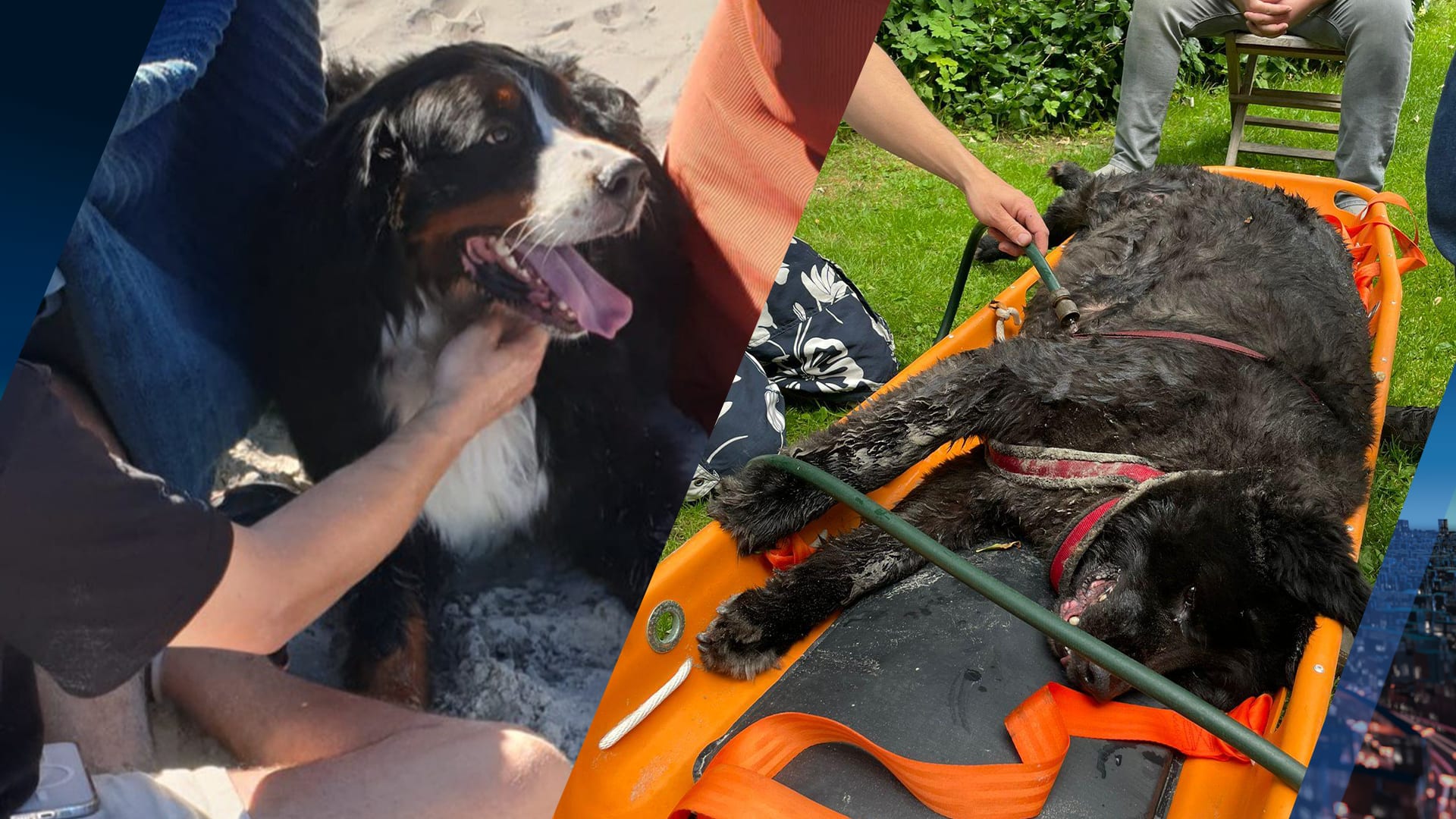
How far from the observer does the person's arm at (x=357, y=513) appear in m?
0.81

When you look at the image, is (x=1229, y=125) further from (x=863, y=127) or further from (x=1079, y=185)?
(x=863, y=127)

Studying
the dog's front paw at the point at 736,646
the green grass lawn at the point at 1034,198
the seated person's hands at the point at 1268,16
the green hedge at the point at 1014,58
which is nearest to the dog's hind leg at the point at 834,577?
the dog's front paw at the point at 736,646

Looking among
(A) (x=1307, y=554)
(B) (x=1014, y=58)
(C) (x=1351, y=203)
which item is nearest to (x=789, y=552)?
(A) (x=1307, y=554)

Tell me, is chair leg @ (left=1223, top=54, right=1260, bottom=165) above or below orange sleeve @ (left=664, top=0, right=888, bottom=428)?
below

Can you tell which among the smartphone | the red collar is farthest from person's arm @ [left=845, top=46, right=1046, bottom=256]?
the smartphone

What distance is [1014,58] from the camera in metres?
6.64

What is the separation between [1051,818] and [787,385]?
1.94m

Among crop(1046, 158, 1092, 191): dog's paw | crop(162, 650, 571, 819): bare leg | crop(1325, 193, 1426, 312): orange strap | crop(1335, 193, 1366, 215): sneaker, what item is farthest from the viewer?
crop(1335, 193, 1366, 215): sneaker

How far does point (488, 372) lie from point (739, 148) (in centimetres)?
29

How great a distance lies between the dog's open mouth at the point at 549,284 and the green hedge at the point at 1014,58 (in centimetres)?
602

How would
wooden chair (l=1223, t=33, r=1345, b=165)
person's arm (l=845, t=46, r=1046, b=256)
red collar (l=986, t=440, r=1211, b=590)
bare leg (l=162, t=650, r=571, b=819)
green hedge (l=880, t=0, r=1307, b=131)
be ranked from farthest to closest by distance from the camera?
green hedge (l=880, t=0, r=1307, b=131) → wooden chair (l=1223, t=33, r=1345, b=165) → person's arm (l=845, t=46, r=1046, b=256) → red collar (l=986, t=440, r=1211, b=590) → bare leg (l=162, t=650, r=571, b=819)

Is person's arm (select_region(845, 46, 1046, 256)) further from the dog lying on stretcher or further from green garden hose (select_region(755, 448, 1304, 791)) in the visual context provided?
green garden hose (select_region(755, 448, 1304, 791))

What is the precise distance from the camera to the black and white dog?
0.84 m

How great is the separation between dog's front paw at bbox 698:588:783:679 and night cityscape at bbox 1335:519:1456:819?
150cm
